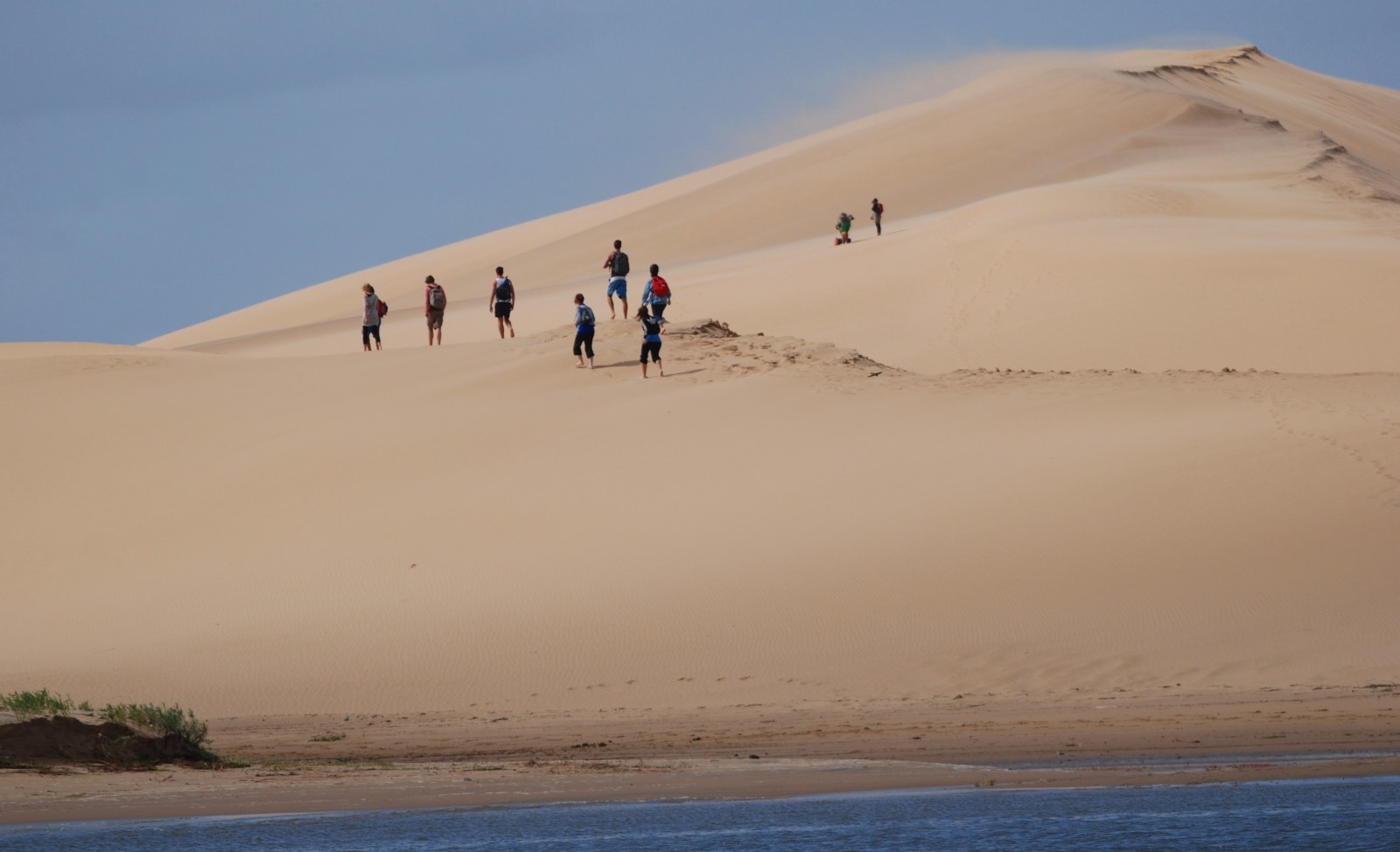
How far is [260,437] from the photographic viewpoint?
1744 centimetres

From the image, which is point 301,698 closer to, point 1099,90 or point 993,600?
point 993,600

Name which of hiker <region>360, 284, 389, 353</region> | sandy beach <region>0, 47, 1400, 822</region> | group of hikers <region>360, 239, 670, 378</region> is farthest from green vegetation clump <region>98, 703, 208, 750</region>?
hiker <region>360, 284, 389, 353</region>

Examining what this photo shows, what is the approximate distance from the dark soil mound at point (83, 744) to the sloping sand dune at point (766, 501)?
205cm

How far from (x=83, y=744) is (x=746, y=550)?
18.8ft

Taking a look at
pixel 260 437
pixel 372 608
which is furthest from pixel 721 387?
pixel 372 608

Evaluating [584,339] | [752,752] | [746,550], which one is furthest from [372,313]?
[752,752]

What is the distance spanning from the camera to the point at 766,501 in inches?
546

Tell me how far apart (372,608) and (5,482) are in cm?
625

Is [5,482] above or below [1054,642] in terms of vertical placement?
above

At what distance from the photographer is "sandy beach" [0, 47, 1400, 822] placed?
28.6ft

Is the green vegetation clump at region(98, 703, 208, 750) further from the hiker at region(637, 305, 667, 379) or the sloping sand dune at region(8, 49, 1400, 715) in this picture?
the hiker at region(637, 305, 667, 379)

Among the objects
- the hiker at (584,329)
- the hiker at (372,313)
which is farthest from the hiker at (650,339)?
the hiker at (372,313)

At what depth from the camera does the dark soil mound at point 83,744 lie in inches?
315

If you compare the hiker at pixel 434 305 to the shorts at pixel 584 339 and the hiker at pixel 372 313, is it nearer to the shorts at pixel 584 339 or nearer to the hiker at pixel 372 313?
the hiker at pixel 372 313
